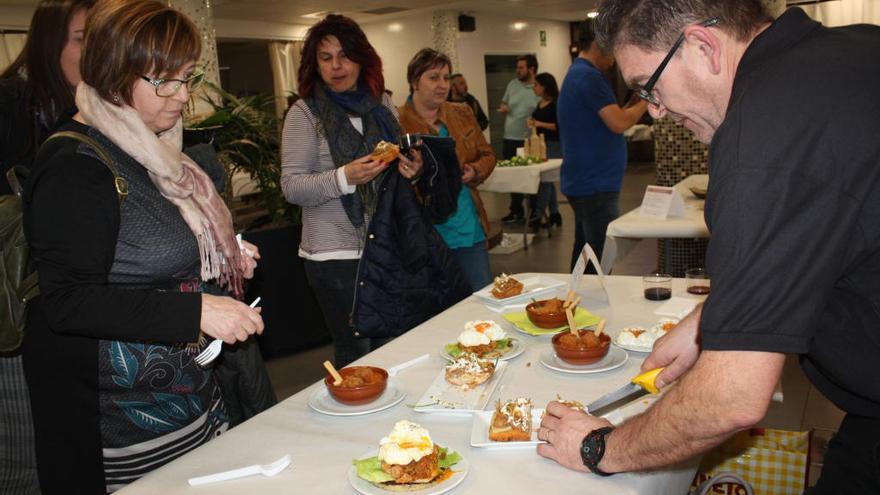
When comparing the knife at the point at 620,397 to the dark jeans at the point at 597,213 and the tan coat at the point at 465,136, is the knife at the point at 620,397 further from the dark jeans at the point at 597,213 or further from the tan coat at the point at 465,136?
the dark jeans at the point at 597,213

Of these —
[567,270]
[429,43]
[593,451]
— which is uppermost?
[429,43]

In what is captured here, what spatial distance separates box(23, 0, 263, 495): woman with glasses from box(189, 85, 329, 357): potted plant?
2453mm

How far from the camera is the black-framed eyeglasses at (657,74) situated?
100cm

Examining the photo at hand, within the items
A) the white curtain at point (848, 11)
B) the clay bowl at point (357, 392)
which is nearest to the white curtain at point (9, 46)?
the clay bowl at point (357, 392)

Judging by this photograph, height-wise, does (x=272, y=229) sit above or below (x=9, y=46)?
below

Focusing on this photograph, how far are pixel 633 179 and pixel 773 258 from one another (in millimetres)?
11615

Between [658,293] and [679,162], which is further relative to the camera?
[679,162]

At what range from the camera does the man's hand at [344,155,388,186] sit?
239cm

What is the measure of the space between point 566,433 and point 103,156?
1078 mm

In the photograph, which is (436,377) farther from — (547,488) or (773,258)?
(773,258)

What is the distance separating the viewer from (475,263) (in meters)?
3.13

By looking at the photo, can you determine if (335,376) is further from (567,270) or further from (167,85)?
(567,270)

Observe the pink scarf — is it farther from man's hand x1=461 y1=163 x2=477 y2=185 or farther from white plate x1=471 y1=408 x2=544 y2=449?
man's hand x1=461 y1=163 x2=477 y2=185

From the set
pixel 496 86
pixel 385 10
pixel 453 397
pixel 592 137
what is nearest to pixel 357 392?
pixel 453 397
